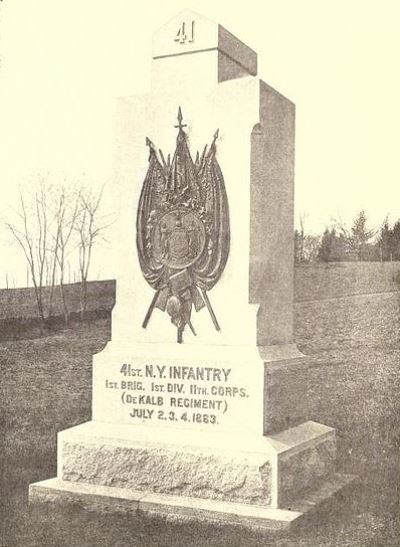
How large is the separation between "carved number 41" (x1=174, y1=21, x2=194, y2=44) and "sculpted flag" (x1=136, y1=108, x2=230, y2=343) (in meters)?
0.58

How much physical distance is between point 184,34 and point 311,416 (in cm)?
510

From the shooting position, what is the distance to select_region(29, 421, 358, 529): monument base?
4.97 m

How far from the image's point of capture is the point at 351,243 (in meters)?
8.33

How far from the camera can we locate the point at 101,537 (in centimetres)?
506

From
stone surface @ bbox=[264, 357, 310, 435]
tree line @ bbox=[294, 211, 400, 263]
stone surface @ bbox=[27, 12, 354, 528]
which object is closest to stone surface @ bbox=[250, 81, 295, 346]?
stone surface @ bbox=[27, 12, 354, 528]

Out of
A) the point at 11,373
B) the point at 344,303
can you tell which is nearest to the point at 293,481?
the point at 344,303

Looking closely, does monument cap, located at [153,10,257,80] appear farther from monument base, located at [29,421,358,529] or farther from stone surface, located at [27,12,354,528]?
monument base, located at [29,421,358,529]

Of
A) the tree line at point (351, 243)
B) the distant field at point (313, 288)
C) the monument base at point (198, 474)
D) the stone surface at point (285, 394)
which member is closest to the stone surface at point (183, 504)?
the monument base at point (198, 474)

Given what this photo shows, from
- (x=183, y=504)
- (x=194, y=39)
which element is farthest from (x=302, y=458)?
(x=194, y=39)

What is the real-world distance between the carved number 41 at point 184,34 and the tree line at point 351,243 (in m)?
2.82

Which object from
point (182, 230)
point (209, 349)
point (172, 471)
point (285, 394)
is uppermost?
point (182, 230)

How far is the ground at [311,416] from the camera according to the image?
4988 millimetres

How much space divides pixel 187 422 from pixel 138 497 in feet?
2.18

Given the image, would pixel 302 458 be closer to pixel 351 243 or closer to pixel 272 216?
pixel 272 216
